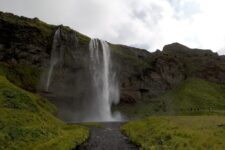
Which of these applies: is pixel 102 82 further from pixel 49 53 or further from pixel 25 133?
pixel 25 133

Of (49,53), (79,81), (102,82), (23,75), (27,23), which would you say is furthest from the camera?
(102,82)

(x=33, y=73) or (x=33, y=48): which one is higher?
(x=33, y=48)

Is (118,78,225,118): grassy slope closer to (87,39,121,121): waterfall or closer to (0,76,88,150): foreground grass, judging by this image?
(87,39,121,121): waterfall

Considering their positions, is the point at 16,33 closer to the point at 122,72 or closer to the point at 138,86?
the point at 122,72

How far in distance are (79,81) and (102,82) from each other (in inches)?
389

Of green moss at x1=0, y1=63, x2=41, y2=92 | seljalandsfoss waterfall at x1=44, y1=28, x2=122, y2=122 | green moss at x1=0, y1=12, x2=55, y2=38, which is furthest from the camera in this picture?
green moss at x1=0, y1=12, x2=55, y2=38

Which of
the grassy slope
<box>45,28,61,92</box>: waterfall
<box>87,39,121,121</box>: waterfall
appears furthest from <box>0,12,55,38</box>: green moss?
the grassy slope

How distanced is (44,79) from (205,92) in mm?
83994

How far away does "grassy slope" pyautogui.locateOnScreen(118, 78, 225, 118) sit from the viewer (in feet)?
515

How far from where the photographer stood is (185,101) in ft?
550

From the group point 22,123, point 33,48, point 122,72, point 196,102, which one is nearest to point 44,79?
point 33,48

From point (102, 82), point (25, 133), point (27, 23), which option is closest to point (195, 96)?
point (102, 82)

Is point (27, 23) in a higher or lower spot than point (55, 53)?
higher

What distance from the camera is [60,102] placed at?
144625 mm
